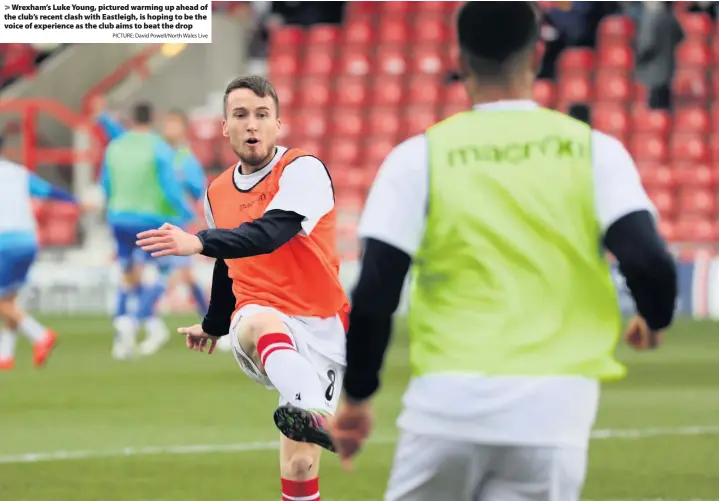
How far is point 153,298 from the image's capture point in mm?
14727

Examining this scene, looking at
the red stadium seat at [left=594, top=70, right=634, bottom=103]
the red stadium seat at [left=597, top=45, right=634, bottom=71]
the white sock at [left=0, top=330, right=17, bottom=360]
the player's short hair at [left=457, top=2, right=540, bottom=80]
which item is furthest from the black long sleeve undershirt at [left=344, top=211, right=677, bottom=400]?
the red stadium seat at [left=597, top=45, right=634, bottom=71]

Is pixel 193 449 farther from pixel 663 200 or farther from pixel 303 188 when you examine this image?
pixel 663 200

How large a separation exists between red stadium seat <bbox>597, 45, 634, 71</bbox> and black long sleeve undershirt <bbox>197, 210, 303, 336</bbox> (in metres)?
18.2

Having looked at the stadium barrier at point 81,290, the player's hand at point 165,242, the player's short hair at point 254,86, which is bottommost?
the stadium barrier at point 81,290

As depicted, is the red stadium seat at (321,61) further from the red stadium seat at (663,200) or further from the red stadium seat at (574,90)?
the red stadium seat at (663,200)

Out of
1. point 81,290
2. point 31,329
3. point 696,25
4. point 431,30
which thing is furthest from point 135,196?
point 696,25

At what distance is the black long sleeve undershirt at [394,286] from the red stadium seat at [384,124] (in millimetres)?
19661

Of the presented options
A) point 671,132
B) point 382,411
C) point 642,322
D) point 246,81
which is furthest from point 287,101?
point 642,322

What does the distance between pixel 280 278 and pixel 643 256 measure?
2.45m

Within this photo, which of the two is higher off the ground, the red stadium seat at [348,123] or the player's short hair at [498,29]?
the player's short hair at [498,29]

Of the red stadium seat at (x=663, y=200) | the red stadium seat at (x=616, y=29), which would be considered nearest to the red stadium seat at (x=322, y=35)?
the red stadium seat at (x=616, y=29)

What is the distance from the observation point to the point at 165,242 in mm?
4379

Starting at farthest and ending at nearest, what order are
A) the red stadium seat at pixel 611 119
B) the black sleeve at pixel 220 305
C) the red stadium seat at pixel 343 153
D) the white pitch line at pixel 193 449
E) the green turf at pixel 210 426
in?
1. the red stadium seat at pixel 343 153
2. the red stadium seat at pixel 611 119
3. the white pitch line at pixel 193 449
4. the green turf at pixel 210 426
5. the black sleeve at pixel 220 305

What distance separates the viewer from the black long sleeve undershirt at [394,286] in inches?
126
